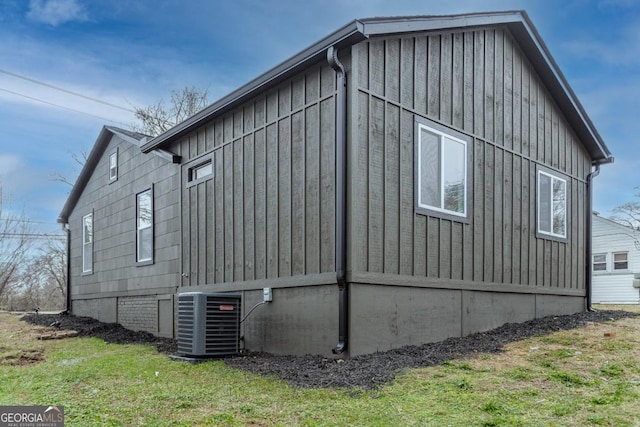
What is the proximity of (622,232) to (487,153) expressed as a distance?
1671 cm

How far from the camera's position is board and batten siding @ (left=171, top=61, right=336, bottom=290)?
6.81 meters

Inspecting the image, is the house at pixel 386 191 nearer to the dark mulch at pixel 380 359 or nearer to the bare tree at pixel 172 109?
the dark mulch at pixel 380 359

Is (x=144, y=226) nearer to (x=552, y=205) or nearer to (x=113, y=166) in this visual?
(x=113, y=166)

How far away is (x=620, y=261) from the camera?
2238cm

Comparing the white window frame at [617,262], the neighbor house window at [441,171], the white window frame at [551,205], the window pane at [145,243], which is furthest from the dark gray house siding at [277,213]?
the white window frame at [617,262]

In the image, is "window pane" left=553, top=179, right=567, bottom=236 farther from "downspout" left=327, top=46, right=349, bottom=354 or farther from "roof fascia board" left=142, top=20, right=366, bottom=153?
"roof fascia board" left=142, top=20, right=366, bottom=153

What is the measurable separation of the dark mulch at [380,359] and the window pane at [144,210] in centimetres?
273

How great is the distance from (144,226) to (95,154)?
3.86 m

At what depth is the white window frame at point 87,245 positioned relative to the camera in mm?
14258

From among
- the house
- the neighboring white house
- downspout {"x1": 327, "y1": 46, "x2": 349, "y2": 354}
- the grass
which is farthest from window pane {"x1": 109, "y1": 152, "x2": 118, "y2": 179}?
the neighboring white house

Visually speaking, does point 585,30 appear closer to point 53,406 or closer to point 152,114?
point 152,114

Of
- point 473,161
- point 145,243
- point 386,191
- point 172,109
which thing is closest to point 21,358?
point 145,243

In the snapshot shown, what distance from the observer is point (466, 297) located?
7.98 metres

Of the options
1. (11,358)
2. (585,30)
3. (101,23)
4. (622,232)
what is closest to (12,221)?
(101,23)
